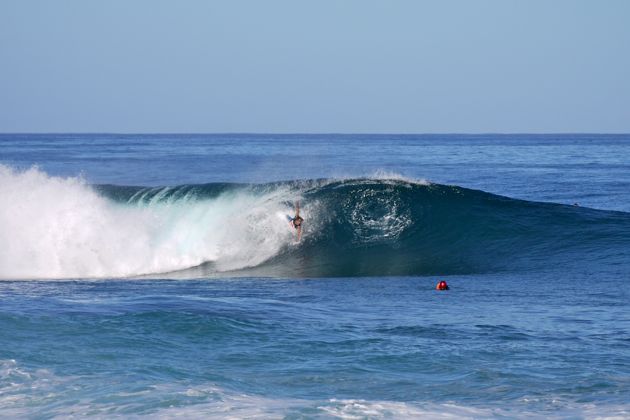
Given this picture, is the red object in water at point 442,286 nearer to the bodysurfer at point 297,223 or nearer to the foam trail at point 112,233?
the foam trail at point 112,233

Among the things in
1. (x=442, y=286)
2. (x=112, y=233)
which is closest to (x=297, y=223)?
(x=112, y=233)

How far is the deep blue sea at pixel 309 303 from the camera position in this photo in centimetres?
984

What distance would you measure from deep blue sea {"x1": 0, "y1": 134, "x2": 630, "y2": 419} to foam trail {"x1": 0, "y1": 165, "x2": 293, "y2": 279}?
59 millimetres

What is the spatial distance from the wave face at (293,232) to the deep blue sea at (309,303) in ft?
0.23

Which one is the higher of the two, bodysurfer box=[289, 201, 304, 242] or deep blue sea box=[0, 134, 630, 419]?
bodysurfer box=[289, 201, 304, 242]

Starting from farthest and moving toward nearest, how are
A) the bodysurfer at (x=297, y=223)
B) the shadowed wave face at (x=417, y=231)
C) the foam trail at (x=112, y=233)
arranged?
the bodysurfer at (x=297, y=223), the foam trail at (x=112, y=233), the shadowed wave face at (x=417, y=231)

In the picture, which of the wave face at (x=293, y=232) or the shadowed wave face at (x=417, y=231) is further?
the wave face at (x=293, y=232)

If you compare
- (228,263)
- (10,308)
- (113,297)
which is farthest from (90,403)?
(228,263)

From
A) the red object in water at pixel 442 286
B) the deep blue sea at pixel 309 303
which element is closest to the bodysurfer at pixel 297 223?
the deep blue sea at pixel 309 303

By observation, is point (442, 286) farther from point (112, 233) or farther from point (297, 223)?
point (112, 233)

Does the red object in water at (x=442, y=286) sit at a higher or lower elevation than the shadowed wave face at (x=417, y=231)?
lower

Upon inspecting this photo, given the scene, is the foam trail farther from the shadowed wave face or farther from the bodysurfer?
the shadowed wave face

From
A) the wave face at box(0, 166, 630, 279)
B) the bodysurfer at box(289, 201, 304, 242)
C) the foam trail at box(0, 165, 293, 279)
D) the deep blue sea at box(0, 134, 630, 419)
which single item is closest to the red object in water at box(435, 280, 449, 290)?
the deep blue sea at box(0, 134, 630, 419)

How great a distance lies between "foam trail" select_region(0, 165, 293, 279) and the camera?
2188 cm
